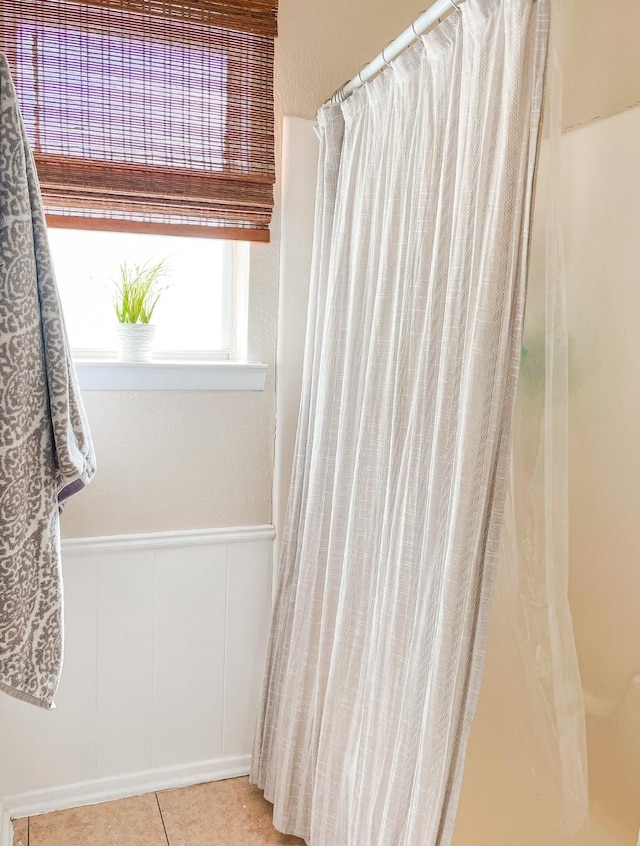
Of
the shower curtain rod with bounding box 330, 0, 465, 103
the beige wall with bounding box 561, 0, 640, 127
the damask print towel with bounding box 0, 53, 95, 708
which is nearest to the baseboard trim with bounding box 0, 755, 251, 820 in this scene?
the damask print towel with bounding box 0, 53, 95, 708

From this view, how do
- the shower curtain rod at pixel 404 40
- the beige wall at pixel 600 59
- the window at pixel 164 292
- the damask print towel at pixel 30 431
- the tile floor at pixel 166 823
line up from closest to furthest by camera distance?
the damask print towel at pixel 30 431 < the shower curtain rod at pixel 404 40 < the beige wall at pixel 600 59 < the tile floor at pixel 166 823 < the window at pixel 164 292

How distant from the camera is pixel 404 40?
1331 millimetres

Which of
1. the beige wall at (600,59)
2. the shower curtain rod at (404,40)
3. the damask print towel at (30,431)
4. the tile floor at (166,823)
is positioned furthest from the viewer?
the tile floor at (166,823)

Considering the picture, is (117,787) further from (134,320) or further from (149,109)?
(149,109)

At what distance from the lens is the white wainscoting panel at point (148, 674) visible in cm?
184

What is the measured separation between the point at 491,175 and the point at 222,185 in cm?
89

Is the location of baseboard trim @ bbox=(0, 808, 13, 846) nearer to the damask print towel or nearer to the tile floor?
the tile floor

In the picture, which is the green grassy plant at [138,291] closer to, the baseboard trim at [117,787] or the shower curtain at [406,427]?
the shower curtain at [406,427]

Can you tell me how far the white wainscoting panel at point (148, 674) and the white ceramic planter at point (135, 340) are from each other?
46 cm

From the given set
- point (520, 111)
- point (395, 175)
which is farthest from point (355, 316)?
point (520, 111)

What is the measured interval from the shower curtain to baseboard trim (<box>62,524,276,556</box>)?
0.17 meters

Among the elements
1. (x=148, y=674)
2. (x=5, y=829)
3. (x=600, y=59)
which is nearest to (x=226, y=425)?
(x=148, y=674)

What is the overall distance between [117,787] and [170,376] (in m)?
1.08

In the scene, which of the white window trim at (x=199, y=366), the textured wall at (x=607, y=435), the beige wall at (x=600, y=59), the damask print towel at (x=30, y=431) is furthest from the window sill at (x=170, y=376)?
the beige wall at (x=600, y=59)
